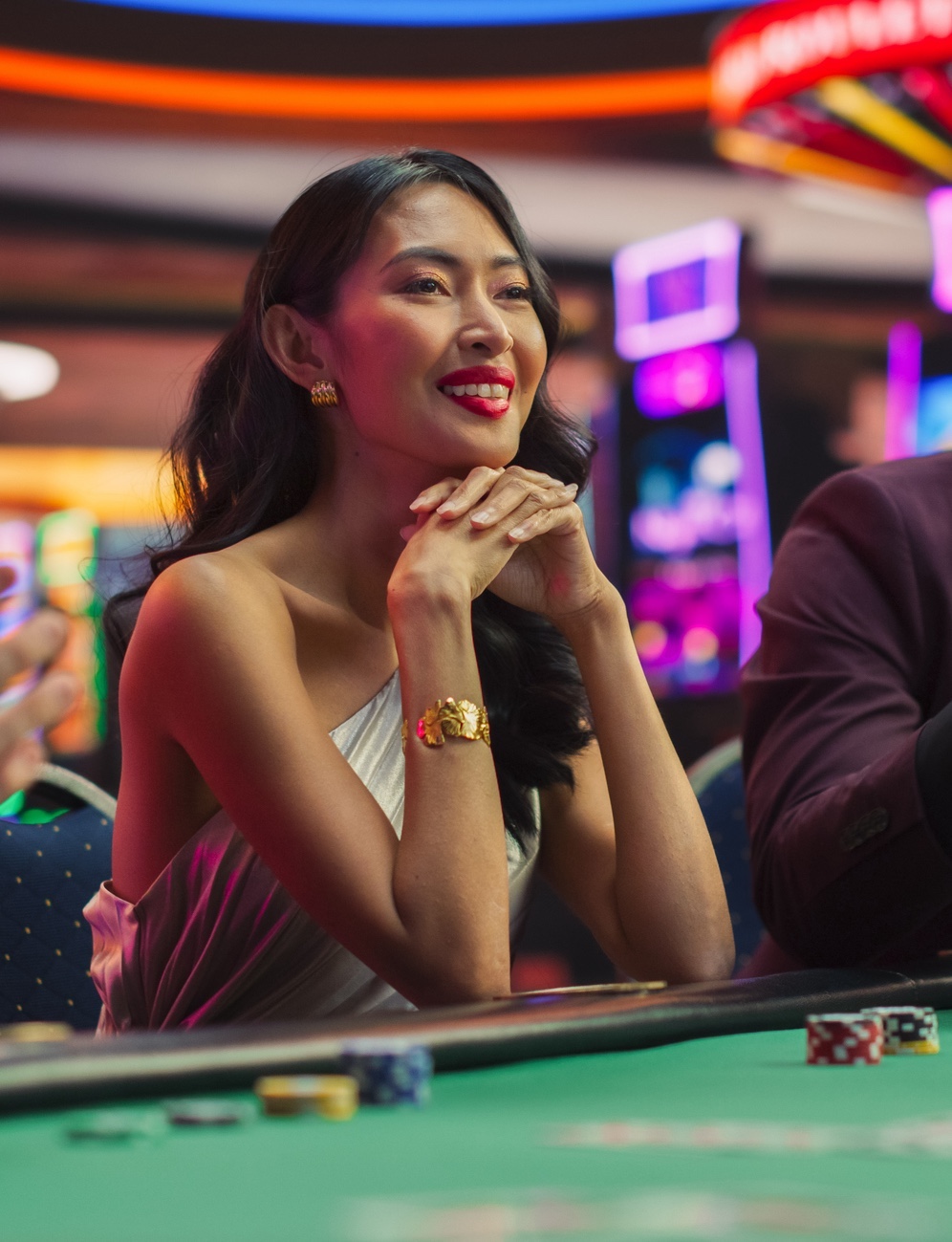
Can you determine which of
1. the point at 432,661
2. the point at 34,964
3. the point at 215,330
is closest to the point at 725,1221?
the point at 432,661

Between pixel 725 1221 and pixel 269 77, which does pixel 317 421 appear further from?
pixel 269 77

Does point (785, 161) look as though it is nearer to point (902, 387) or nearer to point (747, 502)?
point (902, 387)

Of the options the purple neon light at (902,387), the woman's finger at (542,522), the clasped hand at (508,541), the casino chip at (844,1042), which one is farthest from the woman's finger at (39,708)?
the purple neon light at (902,387)

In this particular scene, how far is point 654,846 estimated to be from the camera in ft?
5.72

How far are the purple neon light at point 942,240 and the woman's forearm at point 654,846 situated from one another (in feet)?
16.2

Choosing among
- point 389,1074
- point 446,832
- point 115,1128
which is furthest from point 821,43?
point 115,1128

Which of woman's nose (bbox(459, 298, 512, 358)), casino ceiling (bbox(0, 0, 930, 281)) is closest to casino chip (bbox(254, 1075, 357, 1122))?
woman's nose (bbox(459, 298, 512, 358))

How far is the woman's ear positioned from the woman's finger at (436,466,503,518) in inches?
9.4

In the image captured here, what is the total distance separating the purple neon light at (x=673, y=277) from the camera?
625cm

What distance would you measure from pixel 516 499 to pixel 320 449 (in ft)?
0.98

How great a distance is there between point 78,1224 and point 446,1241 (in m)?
0.14

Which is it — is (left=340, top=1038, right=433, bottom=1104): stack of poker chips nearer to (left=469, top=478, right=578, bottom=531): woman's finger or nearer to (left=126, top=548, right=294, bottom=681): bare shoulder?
(left=126, top=548, right=294, bottom=681): bare shoulder

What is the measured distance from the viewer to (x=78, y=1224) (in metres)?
0.57

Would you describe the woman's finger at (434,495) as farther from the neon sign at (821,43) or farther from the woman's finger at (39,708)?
the neon sign at (821,43)
